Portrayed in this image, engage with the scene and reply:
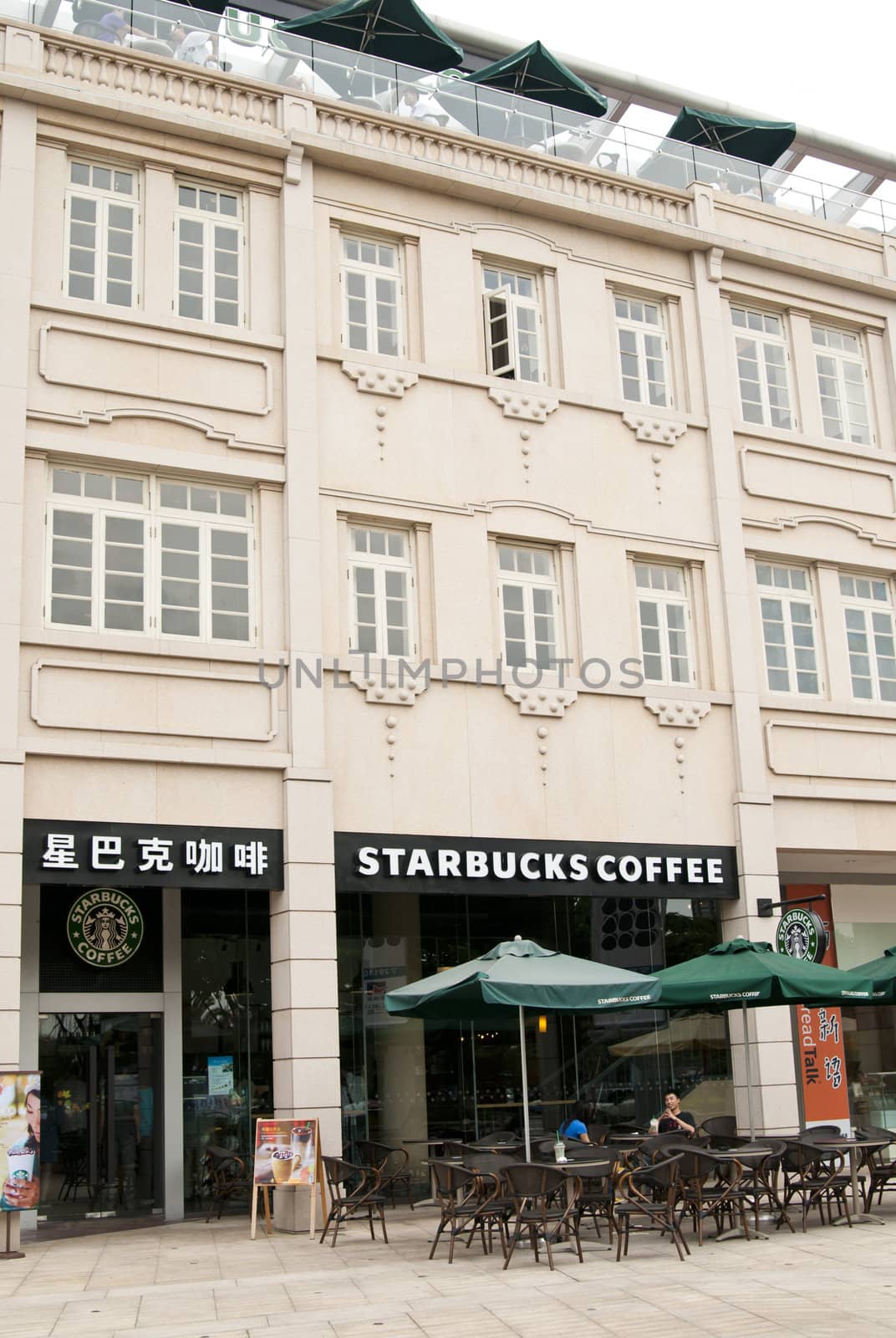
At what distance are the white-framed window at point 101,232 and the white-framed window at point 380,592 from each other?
152 inches

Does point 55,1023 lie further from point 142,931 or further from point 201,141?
point 201,141

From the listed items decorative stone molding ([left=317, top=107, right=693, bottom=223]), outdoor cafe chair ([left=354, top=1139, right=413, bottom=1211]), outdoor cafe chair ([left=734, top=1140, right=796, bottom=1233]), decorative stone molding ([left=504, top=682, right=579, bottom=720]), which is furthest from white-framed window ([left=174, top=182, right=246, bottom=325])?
outdoor cafe chair ([left=734, top=1140, right=796, bottom=1233])

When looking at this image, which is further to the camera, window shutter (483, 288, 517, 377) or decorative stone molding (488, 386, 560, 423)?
window shutter (483, 288, 517, 377)

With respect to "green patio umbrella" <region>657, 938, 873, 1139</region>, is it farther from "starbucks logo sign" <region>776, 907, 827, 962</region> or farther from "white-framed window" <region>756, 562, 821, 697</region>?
"white-framed window" <region>756, 562, 821, 697</region>

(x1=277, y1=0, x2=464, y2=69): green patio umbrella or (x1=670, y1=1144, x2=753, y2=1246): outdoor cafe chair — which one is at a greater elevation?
(x1=277, y1=0, x2=464, y2=69): green patio umbrella

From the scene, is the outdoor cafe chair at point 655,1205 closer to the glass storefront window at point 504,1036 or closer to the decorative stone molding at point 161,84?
the glass storefront window at point 504,1036

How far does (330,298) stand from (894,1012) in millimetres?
13460

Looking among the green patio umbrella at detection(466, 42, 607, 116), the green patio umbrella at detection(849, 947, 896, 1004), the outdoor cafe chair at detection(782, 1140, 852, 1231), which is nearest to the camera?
the outdoor cafe chair at detection(782, 1140, 852, 1231)

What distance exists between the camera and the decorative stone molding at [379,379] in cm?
1739

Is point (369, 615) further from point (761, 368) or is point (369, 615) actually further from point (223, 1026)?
point (761, 368)

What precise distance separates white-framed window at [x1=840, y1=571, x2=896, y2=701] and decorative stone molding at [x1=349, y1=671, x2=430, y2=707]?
679cm

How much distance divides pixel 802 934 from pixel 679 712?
10.9 feet

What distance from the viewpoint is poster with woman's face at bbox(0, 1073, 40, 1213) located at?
13.1 m

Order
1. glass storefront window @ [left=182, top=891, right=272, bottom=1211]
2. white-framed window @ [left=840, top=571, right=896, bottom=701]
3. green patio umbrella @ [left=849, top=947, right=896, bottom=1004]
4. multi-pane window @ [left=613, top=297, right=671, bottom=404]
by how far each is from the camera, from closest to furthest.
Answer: green patio umbrella @ [left=849, top=947, right=896, bottom=1004]
glass storefront window @ [left=182, top=891, right=272, bottom=1211]
multi-pane window @ [left=613, top=297, right=671, bottom=404]
white-framed window @ [left=840, top=571, right=896, bottom=701]
